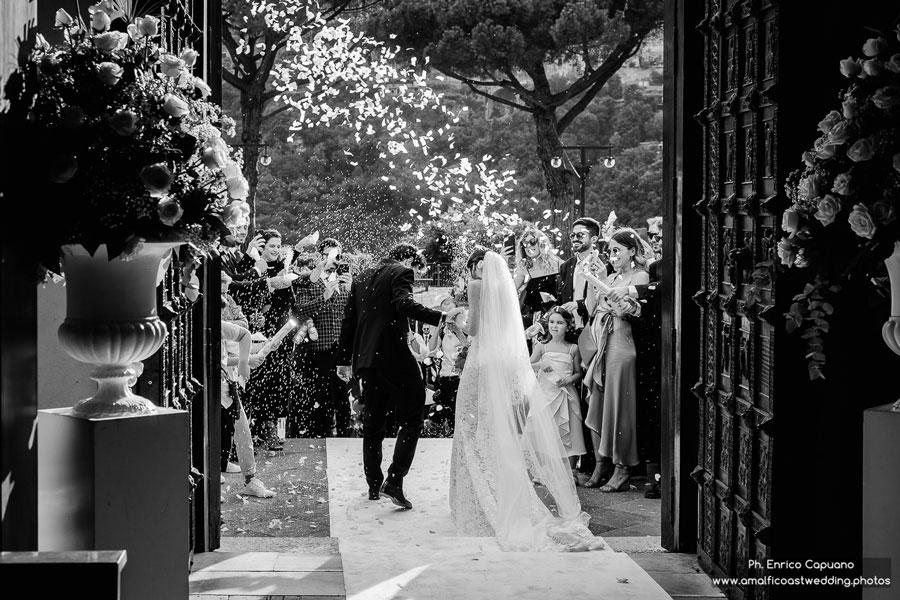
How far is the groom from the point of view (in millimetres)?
6477

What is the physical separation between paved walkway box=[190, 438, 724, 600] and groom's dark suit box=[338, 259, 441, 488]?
0.80 metres

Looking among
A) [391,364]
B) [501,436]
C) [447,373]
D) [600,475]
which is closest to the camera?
[501,436]

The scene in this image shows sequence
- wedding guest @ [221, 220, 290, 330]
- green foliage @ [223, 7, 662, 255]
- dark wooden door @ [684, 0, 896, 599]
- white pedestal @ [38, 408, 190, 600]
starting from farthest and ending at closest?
1. green foliage @ [223, 7, 662, 255]
2. wedding guest @ [221, 220, 290, 330]
3. dark wooden door @ [684, 0, 896, 599]
4. white pedestal @ [38, 408, 190, 600]

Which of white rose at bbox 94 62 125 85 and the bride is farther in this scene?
the bride

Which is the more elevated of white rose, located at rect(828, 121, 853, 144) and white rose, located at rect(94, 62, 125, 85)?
white rose, located at rect(94, 62, 125, 85)

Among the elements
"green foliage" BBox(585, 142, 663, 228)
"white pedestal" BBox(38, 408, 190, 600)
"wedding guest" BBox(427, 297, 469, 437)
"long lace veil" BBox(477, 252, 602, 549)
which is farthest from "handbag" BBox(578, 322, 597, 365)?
"green foliage" BBox(585, 142, 663, 228)

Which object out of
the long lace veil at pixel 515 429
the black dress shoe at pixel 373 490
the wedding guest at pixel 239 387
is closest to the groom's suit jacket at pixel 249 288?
the wedding guest at pixel 239 387

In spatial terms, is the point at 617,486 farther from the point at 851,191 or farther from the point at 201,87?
the point at 201,87

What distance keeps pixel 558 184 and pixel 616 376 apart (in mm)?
9776

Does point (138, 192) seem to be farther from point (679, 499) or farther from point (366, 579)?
point (679, 499)

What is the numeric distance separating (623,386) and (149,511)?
434 centimetres

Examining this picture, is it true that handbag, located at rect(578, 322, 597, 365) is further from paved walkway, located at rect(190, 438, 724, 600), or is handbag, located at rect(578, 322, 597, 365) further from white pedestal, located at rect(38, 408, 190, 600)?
white pedestal, located at rect(38, 408, 190, 600)

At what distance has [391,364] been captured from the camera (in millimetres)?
6480

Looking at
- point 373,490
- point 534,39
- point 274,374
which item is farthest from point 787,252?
point 534,39
